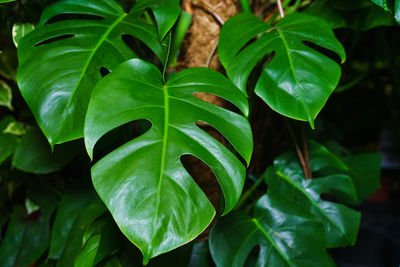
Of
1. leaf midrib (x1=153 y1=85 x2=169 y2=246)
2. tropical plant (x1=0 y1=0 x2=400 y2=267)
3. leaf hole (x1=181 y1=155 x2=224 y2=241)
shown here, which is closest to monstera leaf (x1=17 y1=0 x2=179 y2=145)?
tropical plant (x1=0 y1=0 x2=400 y2=267)

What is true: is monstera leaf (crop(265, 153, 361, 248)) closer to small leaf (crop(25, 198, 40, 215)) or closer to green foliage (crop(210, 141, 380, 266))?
green foliage (crop(210, 141, 380, 266))

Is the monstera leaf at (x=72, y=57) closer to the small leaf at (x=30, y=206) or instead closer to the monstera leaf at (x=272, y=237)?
the monstera leaf at (x=272, y=237)

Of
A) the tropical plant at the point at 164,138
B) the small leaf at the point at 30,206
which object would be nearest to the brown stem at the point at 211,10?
the tropical plant at the point at 164,138

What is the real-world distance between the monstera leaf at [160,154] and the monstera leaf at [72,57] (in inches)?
3.1

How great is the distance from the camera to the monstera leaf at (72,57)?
0.70 meters

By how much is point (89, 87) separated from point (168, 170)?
0.27 metres

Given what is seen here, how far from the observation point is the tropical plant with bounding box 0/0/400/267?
0.62m

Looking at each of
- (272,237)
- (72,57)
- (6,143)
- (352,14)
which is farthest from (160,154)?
(352,14)

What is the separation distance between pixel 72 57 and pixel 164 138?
29 centimetres

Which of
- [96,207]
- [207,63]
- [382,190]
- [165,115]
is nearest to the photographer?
[165,115]

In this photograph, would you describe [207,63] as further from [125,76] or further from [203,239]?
[203,239]

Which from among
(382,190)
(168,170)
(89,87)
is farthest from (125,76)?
(382,190)

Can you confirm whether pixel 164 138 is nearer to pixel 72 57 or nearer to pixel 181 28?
pixel 72 57

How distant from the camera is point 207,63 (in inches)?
42.2
